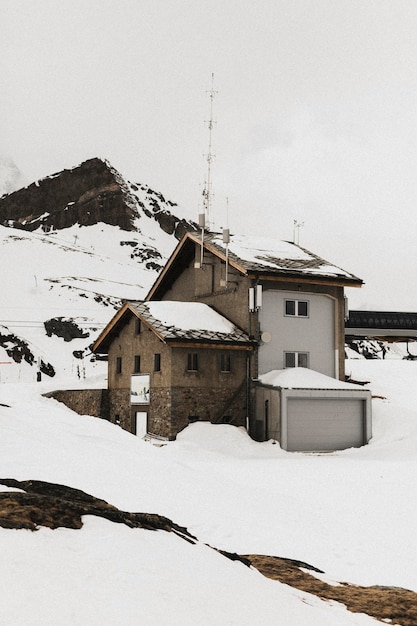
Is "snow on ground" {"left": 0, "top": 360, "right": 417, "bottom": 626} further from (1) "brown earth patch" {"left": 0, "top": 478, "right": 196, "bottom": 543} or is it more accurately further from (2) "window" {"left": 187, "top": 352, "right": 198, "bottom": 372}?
(2) "window" {"left": 187, "top": 352, "right": 198, "bottom": 372}

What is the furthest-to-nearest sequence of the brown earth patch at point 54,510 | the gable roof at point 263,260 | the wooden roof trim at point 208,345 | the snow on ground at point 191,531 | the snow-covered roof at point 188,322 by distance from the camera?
the gable roof at point 263,260 < the snow-covered roof at point 188,322 < the wooden roof trim at point 208,345 < the brown earth patch at point 54,510 < the snow on ground at point 191,531

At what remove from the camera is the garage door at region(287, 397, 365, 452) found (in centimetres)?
2512

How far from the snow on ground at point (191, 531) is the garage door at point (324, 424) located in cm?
406

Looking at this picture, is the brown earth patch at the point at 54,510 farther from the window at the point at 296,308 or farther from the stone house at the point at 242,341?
the window at the point at 296,308

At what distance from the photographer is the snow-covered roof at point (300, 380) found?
25531 millimetres

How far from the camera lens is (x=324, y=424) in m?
25.6

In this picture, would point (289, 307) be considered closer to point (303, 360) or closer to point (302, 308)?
point (302, 308)

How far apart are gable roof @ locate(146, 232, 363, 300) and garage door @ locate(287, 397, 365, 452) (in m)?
5.38

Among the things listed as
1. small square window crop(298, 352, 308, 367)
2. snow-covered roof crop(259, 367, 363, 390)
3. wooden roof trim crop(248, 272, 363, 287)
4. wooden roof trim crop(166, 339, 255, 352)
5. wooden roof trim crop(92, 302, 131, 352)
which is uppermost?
wooden roof trim crop(248, 272, 363, 287)

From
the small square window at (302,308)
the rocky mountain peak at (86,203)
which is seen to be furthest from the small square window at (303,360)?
the rocky mountain peak at (86,203)

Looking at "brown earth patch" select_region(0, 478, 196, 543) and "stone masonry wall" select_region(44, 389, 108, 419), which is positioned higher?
"brown earth patch" select_region(0, 478, 196, 543)

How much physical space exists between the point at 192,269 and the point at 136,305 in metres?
5.26

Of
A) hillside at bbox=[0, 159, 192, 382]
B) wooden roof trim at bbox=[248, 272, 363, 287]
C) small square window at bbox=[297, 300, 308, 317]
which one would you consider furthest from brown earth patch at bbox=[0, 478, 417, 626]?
hillside at bbox=[0, 159, 192, 382]

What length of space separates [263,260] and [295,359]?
448 cm
